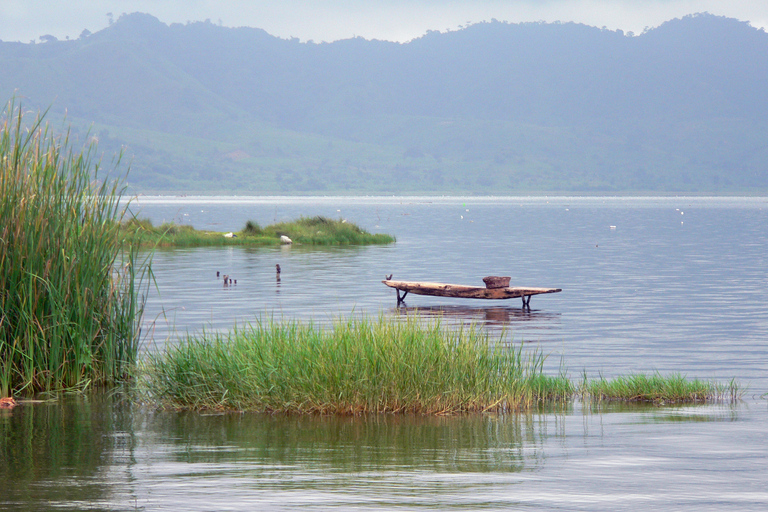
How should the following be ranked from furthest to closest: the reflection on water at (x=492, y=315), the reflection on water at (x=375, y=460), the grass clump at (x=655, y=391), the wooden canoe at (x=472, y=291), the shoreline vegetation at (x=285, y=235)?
the shoreline vegetation at (x=285, y=235) → the wooden canoe at (x=472, y=291) → the reflection on water at (x=492, y=315) → the grass clump at (x=655, y=391) → the reflection on water at (x=375, y=460)

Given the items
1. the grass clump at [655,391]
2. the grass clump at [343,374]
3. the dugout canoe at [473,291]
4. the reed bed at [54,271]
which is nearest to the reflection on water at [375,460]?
the grass clump at [343,374]


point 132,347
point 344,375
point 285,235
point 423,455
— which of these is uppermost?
point 285,235

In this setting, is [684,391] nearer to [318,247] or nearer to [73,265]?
[73,265]

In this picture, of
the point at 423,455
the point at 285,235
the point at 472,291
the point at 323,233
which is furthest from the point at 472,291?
the point at 285,235

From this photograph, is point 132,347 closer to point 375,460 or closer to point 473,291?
point 375,460

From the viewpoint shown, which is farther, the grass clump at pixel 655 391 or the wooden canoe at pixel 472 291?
the wooden canoe at pixel 472 291

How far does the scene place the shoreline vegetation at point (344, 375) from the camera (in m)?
14.7

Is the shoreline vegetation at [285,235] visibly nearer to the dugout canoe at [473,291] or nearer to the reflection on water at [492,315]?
the reflection on water at [492,315]

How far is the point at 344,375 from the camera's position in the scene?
1467 centimetres

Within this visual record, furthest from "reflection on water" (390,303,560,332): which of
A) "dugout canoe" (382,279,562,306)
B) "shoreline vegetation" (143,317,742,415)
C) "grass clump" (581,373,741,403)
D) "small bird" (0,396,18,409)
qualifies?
"small bird" (0,396,18,409)

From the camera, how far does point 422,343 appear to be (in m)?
15.0

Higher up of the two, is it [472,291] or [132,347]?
[472,291]

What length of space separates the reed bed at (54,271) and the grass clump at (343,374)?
138 cm

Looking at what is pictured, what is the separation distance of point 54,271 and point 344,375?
193 inches
